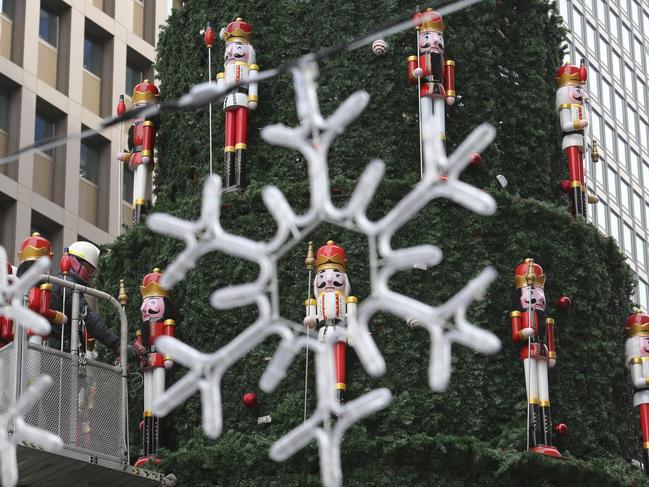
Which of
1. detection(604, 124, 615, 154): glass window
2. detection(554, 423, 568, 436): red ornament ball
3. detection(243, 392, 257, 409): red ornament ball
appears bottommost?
detection(554, 423, 568, 436): red ornament ball

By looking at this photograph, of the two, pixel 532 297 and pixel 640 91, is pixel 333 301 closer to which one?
pixel 532 297

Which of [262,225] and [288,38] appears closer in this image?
[262,225]

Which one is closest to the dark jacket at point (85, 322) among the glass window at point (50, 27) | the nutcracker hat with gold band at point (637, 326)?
the nutcracker hat with gold band at point (637, 326)

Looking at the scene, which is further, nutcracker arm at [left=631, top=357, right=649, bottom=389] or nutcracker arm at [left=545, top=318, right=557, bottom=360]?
nutcracker arm at [left=631, top=357, right=649, bottom=389]

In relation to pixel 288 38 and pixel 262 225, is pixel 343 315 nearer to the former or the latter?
pixel 262 225

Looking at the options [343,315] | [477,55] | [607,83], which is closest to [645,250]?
[607,83]

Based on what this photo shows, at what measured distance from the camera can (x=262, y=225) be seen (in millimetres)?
26234

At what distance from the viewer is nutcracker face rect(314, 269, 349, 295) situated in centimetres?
2459

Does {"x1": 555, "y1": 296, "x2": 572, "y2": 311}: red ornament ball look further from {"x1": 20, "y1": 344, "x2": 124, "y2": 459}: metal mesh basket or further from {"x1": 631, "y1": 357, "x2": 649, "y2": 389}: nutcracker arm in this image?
{"x1": 20, "y1": 344, "x2": 124, "y2": 459}: metal mesh basket

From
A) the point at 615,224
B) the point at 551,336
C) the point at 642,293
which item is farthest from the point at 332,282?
the point at 642,293

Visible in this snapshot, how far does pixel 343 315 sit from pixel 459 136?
4.47 m

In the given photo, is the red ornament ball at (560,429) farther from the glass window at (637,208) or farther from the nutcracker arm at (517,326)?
the glass window at (637,208)

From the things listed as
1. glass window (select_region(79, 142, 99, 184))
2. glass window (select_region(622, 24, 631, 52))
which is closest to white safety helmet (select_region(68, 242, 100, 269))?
glass window (select_region(79, 142, 99, 184))

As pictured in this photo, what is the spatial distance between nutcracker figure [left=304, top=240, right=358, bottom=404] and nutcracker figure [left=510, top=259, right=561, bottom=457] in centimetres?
221
